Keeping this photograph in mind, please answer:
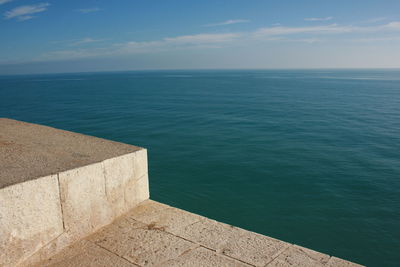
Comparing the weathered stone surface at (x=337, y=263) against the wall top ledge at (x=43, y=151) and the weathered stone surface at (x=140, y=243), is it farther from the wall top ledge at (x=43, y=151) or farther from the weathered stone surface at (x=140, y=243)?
the wall top ledge at (x=43, y=151)

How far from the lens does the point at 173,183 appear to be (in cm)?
1238

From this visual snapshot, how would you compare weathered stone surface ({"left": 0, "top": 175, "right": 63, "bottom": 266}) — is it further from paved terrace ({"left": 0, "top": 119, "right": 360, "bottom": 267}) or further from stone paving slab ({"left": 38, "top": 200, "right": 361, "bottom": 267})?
stone paving slab ({"left": 38, "top": 200, "right": 361, "bottom": 267})

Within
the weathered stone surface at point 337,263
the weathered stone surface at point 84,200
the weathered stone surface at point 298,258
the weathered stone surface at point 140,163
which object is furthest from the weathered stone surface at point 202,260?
the weathered stone surface at point 140,163

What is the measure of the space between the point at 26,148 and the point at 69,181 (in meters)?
1.53

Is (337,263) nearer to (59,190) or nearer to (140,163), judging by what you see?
(140,163)

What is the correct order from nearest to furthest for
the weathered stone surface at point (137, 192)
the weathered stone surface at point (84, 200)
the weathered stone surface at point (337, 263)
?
the weathered stone surface at point (337, 263)
the weathered stone surface at point (84, 200)
the weathered stone surface at point (137, 192)

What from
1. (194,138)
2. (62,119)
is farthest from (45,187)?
(62,119)

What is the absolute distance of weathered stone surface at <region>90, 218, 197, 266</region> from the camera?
11.0 feet

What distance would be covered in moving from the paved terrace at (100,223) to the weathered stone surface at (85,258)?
11mm

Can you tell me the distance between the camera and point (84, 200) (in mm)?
3645

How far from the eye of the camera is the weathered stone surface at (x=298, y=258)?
327cm

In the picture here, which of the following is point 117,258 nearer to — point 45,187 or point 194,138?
point 45,187

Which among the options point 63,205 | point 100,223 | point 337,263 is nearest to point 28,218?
point 63,205

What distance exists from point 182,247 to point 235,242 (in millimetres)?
676
